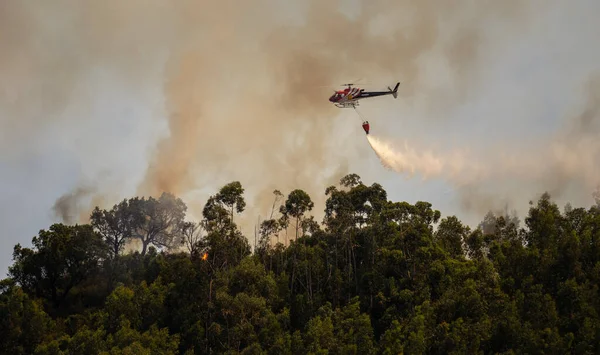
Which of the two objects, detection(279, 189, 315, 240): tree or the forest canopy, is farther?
detection(279, 189, 315, 240): tree

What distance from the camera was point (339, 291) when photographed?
213ft

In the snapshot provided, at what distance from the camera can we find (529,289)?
183ft

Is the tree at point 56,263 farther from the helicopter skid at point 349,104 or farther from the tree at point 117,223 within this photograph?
the helicopter skid at point 349,104

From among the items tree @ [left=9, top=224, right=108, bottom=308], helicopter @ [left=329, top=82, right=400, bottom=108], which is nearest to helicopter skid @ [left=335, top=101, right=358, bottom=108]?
helicopter @ [left=329, top=82, right=400, bottom=108]

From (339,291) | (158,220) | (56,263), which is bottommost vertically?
Result: (339,291)

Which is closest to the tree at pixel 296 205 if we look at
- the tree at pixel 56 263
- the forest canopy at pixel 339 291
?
the forest canopy at pixel 339 291

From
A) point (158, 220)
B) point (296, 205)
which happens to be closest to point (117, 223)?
point (158, 220)

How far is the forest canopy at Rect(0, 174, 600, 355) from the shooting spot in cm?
5222

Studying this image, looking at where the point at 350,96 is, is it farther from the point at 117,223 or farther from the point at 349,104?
the point at 117,223

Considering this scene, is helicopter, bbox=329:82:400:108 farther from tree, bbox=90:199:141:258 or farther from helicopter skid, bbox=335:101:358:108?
tree, bbox=90:199:141:258

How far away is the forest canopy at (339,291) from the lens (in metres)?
52.2

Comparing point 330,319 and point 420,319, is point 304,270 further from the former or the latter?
point 420,319

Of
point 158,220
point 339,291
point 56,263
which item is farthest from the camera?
point 158,220

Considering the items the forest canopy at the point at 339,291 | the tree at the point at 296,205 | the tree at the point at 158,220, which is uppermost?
the tree at the point at 158,220
